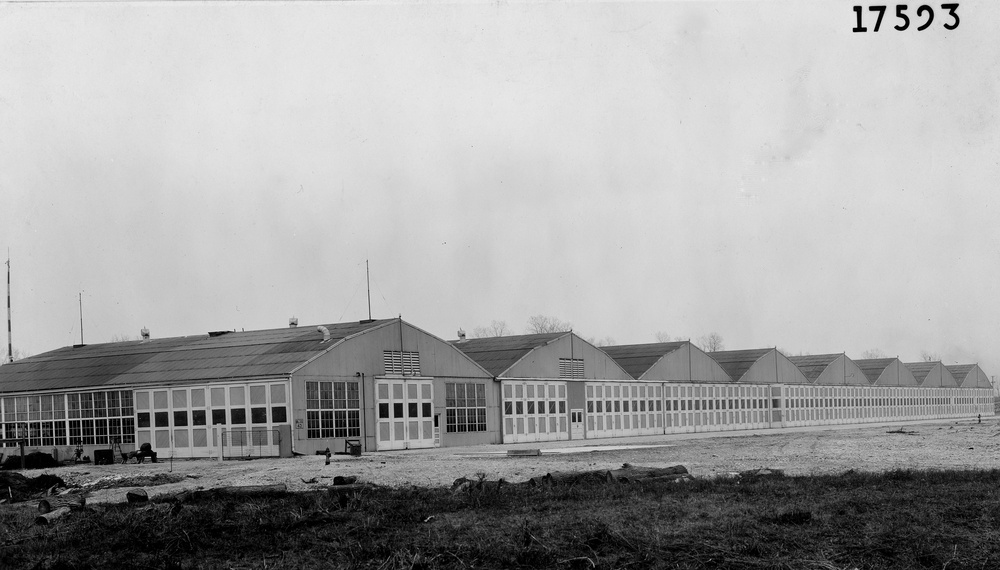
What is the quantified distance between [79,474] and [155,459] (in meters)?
9.08

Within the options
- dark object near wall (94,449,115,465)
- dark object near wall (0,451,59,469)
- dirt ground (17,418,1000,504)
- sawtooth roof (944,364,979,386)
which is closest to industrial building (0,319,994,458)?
Result: dark object near wall (94,449,115,465)

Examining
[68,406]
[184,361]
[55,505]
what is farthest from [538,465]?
[68,406]

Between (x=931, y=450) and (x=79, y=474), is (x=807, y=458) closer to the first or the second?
(x=931, y=450)

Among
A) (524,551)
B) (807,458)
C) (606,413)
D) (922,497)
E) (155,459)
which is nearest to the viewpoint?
(524,551)

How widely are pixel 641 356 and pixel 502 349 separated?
17288 mm

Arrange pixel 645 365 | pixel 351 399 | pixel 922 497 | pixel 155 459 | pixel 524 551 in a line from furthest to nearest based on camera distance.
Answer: pixel 645 365, pixel 351 399, pixel 155 459, pixel 922 497, pixel 524 551

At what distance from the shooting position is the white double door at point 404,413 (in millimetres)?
52594

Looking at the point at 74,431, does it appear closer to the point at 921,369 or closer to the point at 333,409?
the point at 333,409

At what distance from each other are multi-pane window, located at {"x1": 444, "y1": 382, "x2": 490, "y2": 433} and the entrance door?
9763 mm

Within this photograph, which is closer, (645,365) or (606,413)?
(606,413)

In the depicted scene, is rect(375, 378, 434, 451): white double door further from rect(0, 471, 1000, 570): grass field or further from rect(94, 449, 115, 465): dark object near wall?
rect(0, 471, 1000, 570): grass field

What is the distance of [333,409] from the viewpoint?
49688 millimetres

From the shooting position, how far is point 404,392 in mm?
54375

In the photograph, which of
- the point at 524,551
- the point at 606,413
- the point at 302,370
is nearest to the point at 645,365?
the point at 606,413
